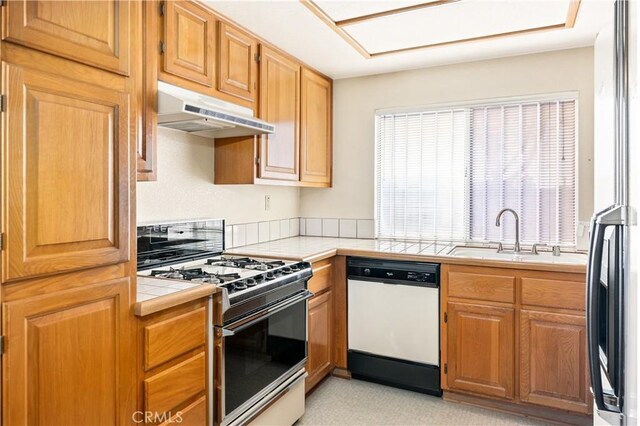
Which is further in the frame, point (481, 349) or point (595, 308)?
point (481, 349)

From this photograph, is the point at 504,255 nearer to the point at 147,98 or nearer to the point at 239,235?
the point at 239,235

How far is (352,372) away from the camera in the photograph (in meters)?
3.02

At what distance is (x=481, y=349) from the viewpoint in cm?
259

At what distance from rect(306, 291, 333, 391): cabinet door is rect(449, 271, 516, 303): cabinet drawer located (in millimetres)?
821

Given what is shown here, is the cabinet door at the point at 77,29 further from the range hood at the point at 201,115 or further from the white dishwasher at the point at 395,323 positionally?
the white dishwasher at the point at 395,323

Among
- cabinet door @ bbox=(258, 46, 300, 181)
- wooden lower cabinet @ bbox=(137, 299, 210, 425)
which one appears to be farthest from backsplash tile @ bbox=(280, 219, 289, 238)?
wooden lower cabinet @ bbox=(137, 299, 210, 425)

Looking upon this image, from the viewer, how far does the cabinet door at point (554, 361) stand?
236cm

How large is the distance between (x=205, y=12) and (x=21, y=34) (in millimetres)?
1200

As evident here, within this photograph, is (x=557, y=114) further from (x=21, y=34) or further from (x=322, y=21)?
(x=21, y=34)

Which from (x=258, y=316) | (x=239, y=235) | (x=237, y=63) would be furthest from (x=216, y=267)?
(x=237, y=63)

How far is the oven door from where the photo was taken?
1.88 metres

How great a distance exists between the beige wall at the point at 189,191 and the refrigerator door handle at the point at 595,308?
2030mm

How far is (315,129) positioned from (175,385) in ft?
7.34

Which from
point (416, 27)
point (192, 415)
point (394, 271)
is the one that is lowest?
point (192, 415)
